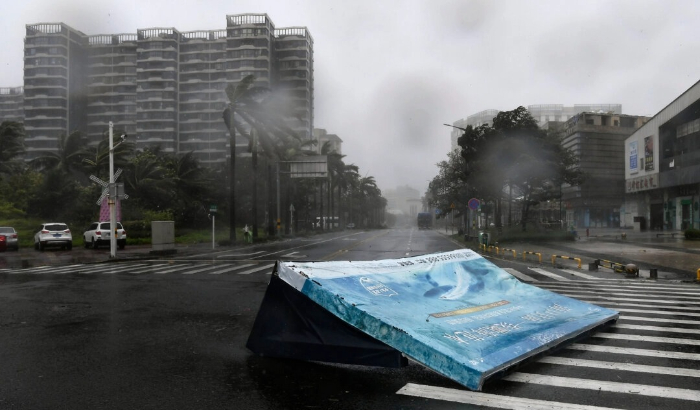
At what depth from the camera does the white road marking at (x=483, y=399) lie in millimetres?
4480

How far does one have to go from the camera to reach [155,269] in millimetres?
18141

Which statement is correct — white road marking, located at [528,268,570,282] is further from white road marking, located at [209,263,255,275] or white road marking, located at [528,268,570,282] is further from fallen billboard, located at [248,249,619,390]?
white road marking, located at [209,263,255,275]

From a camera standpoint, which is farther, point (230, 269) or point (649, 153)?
point (649, 153)

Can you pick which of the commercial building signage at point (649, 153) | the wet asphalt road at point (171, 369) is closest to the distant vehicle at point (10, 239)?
the wet asphalt road at point (171, 369)

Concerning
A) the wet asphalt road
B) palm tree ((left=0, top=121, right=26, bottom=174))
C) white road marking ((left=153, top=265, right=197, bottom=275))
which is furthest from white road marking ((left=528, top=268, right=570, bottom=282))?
palm tree ((left=0, top=121, right=26, bottom=174))

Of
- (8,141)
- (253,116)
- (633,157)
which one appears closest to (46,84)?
(8,141)

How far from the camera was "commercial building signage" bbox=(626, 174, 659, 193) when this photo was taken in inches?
2085

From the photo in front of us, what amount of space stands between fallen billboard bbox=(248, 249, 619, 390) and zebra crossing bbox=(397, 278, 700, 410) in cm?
19

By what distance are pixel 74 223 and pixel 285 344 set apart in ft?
150

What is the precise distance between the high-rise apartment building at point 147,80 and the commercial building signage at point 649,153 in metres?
68.5

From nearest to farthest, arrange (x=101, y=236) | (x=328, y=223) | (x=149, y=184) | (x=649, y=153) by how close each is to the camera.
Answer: (x=101, y=236) → (x=149, y=184) → (x=649, y=153) → (x=328, y=223)

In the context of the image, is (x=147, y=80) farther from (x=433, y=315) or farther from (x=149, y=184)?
(x=433, y=315)

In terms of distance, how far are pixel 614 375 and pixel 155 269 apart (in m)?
16.0

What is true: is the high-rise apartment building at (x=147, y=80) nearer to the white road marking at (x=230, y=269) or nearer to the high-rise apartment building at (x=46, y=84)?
the high-rise apartment building at (x=46, y=84)
